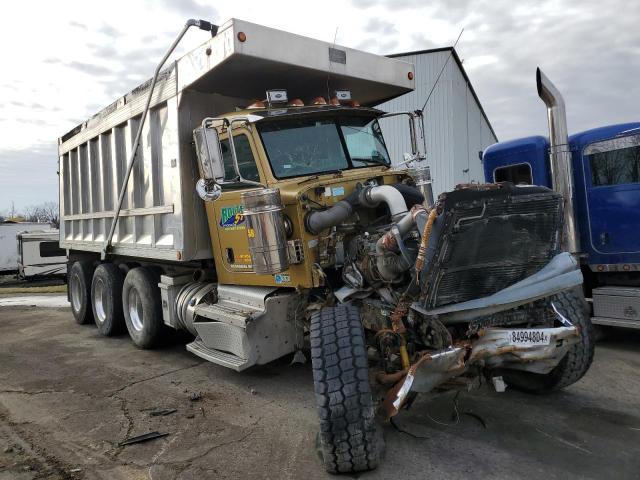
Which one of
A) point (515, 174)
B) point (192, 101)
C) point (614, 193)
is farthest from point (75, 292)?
point (614, 193)

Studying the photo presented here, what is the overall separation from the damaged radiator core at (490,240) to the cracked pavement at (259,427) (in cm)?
118

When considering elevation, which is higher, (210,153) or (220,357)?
(210,153)

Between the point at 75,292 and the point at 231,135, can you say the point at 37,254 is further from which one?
the point at 231,135

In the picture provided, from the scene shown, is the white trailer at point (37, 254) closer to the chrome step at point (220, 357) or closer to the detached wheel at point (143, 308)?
the detached wheel at point (143, 308)

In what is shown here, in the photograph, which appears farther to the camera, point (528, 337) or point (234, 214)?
point (234, 214)

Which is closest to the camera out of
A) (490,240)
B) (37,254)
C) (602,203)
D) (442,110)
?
(490,240)

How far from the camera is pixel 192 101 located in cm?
611

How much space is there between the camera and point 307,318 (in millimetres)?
5008

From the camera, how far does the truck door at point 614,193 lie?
6.78 meters

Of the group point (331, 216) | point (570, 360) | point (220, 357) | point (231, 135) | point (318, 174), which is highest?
point (231, 135)

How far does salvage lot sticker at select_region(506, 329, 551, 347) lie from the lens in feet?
11.7

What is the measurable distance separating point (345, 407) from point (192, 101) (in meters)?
4.10

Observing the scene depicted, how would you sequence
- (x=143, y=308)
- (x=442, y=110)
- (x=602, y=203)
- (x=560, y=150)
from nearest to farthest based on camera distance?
(x=560, y=150) → (x=602, y=203) → (x=143, y=308) → (x=442, y=110)

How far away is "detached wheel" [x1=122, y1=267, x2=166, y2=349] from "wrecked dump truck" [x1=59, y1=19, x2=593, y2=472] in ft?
0.09
